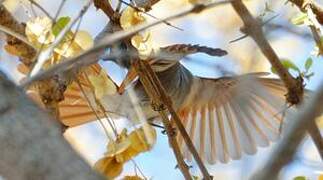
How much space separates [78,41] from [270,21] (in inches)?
13.2

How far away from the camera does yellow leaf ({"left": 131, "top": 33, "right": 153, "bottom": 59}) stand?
1.25m

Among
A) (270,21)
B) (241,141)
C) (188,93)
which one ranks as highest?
(270,21)

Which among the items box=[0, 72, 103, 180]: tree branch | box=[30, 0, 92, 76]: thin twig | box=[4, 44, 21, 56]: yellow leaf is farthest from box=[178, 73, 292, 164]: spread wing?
box=[0, 72, 103, 180]: tree branch

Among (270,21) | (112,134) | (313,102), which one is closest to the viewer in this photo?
(313,102)

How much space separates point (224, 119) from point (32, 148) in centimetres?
187

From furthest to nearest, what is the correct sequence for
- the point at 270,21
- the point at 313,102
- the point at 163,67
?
the point at 163,67
the point at 270,21
the point at 313,102

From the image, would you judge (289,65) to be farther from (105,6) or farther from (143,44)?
(105,6)

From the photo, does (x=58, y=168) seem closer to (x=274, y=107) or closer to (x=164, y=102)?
(x=164, y=102)

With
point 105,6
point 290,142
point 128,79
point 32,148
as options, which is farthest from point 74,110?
point 290,142

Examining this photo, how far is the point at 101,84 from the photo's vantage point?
129 cm

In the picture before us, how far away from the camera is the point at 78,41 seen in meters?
1.17

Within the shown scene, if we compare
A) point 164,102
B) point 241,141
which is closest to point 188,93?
point 241,141

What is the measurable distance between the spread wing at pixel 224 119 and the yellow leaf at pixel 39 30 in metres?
1.07

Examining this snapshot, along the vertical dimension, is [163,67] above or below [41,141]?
below
